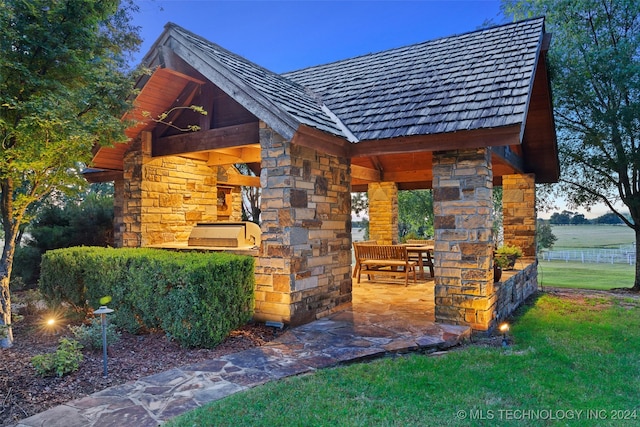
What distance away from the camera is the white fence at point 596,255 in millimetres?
18516

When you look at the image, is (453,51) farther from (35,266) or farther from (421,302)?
(35,266)

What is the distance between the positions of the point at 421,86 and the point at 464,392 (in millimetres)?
5063

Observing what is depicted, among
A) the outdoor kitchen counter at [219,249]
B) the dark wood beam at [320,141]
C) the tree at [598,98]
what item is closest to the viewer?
the dark wood beam at [320,141]

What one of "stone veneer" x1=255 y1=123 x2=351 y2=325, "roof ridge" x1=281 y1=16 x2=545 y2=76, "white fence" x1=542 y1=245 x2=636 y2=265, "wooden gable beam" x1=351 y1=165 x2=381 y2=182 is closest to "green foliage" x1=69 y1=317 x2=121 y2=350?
"stone veneer" x1=255 y1=123 x2=351 y2=325

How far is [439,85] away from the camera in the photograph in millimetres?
6785

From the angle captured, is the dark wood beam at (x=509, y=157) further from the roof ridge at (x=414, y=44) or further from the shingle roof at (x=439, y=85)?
the roof ridge at (x=414, y=44)

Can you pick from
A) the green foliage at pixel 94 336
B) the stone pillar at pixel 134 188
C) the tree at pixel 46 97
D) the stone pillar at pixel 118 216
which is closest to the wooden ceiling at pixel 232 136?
the stone pillar at pixel 134 188

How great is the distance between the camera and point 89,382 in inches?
152

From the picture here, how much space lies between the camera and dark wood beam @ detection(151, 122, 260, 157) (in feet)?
20.9

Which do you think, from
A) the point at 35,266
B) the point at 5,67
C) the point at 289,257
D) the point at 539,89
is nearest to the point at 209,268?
the point at 289,257

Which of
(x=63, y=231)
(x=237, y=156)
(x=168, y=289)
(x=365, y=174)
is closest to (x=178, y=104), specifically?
(x=237, y=156)

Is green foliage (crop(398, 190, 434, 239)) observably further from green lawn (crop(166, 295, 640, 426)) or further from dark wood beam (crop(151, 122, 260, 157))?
green lawn (crop(166, 295, 640, 426))

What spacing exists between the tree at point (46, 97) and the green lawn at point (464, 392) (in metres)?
3.59

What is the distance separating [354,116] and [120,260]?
424 cm
